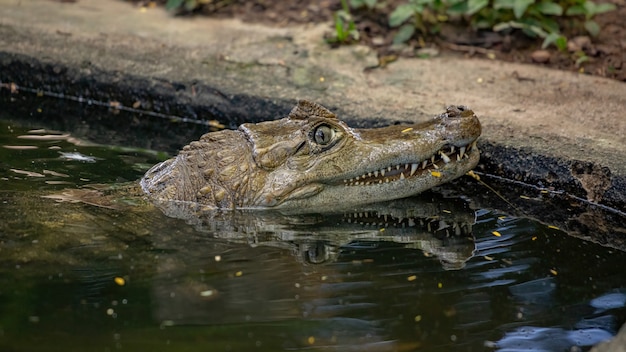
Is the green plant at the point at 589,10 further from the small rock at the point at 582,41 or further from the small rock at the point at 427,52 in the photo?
the small rock at the point at 427,52

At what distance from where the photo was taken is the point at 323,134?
5.61 metres

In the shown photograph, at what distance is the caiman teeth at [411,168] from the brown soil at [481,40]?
245 centimetres

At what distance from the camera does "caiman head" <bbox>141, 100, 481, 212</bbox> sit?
18.4 feet

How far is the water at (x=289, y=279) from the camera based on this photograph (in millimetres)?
4109

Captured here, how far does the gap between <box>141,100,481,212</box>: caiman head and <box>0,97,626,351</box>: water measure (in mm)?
130

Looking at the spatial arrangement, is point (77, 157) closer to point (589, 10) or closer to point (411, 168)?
point (411, 168)

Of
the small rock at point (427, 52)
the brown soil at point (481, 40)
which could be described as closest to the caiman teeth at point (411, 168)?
the brown soil at point (481, 40)

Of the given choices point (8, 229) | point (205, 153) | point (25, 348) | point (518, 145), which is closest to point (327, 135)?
point (205, 153)

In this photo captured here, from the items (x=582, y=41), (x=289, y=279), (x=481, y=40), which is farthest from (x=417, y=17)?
(x=289, y=279)

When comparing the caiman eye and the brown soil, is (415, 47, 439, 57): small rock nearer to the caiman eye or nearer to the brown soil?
the brown soil

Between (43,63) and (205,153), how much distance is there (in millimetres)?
3182

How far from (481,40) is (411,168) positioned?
2978mm

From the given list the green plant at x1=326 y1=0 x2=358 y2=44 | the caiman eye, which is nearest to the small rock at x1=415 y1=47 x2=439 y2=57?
the green plant at x1=326 y1=0 x2=358 y2=44

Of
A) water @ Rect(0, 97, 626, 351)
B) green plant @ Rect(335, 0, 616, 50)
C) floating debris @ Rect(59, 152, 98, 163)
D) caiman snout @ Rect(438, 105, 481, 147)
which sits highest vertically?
green plant @ Rect(335, 0, 616, 50)
